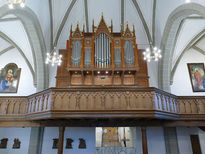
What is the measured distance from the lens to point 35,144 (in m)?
11.8

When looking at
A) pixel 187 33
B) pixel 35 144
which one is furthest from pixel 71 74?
pixel 187 33

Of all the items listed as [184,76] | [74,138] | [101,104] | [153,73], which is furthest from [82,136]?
[184,76]

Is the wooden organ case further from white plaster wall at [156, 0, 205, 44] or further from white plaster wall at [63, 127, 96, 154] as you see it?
white plaster wall at [63, 127, 96, 154]

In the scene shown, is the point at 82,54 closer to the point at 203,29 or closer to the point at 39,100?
the point at 39,100

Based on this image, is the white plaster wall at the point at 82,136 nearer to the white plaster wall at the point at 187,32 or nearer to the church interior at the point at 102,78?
the church interior at the point at 102,78

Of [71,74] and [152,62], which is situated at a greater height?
[152,62]

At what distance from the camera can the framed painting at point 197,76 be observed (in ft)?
46.3

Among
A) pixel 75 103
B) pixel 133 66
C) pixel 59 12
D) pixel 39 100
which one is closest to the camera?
pixel 75 103

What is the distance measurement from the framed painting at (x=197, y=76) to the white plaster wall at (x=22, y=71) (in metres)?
12.9

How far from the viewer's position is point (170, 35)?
11.8 meters

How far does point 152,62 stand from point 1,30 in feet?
38.7

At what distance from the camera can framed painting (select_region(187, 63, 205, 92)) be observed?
14.1 meters

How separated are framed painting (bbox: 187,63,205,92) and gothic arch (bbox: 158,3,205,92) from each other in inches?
103

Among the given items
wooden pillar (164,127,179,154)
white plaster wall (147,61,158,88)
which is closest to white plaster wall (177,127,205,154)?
wooden pillar (164,127,179,154)
